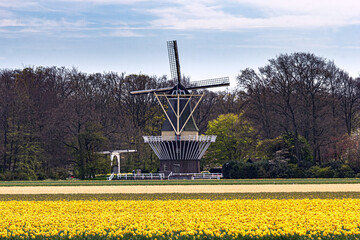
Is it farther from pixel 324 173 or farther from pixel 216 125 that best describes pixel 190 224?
pixel 216 125

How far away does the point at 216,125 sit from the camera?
2484 inches

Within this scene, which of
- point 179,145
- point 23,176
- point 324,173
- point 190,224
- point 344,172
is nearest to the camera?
point 190,224

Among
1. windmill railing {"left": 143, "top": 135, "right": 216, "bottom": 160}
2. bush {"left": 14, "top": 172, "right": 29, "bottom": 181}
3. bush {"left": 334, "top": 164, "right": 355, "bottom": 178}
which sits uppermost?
windmill railing {"left": 143, "top": 135, "right": 216, "bottom": 160}

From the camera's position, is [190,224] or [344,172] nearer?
[190,224]

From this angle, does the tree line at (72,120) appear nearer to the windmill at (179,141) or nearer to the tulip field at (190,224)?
the windmill at (179,141)

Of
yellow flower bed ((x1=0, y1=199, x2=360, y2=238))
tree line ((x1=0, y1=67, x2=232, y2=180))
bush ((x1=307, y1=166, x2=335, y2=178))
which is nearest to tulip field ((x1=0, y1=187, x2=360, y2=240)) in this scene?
yellow flower bed ((x1=0, y1=199, x2=360, y2=238))

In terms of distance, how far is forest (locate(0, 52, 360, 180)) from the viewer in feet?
170

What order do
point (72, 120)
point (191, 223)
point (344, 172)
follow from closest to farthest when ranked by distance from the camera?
1. point (191, 223)
2. point (344, 172)
3. point (72, 120)

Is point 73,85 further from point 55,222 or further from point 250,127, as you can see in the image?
point 55,222

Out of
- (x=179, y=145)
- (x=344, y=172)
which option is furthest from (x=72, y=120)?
(x=344, y=172)

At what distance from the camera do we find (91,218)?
50.2 feet

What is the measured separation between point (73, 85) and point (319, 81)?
29.8m

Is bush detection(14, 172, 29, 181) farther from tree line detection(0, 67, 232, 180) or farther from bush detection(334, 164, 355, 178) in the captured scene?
bush detection(334, 164, 355, 178)

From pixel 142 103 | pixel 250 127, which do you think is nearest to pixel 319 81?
pixel 250 127
